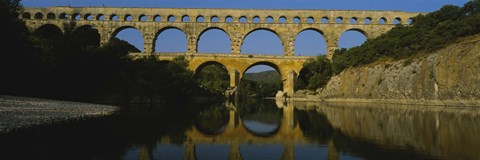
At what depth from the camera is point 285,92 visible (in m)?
54.8

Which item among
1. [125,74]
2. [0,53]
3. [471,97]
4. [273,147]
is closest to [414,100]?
[471,97]

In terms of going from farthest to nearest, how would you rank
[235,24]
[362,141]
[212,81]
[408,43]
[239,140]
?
[212,81], [235,24], [408,43], [239,140], [362,141]

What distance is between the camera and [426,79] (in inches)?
1248

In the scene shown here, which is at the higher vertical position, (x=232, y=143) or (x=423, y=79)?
(x=423, y=79)

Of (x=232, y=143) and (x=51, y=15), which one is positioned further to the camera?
(x=51, y=15)

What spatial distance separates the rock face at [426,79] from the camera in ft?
91.1

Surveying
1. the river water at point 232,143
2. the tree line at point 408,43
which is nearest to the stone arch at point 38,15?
the tree line at point 408,43

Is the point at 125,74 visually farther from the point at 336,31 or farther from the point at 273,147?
the point at 336,31

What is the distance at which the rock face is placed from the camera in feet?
91.1

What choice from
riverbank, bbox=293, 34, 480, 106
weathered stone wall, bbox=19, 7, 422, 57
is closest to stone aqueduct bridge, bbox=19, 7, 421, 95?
weathered stone wall, bbox=19, 7, 422, 57

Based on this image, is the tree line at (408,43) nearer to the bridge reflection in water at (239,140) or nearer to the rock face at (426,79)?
the rock face at (426,79)

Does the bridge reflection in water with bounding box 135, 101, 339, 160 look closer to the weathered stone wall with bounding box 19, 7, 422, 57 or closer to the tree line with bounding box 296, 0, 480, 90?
the tree line with bounding box 296, 0, 480, 90

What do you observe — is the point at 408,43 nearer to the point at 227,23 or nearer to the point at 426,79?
the point at 426,79

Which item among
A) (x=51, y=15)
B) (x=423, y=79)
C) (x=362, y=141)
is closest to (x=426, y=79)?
(x=423, y=79)
